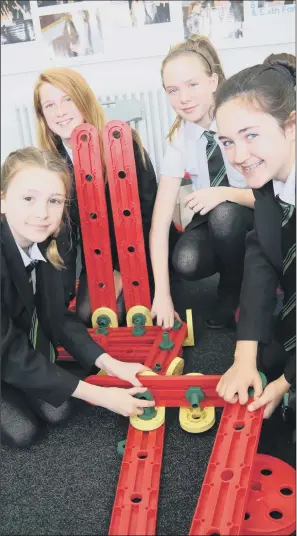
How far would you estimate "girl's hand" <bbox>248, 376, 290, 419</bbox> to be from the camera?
0.76m

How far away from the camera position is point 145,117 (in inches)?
43.6

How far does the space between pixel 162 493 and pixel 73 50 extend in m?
0.80

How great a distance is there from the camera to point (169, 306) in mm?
1077

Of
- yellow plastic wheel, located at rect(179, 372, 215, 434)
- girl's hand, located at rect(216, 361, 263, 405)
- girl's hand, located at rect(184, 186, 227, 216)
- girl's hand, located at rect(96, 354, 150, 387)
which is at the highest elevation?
girl's hand, located at rect(184, 186, 227, 216)

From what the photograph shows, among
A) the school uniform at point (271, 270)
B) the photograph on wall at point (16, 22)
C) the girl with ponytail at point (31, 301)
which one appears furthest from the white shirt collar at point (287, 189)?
the photograph on wall at point (16, 22)

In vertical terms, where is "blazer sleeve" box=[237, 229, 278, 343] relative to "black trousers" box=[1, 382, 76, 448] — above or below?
above

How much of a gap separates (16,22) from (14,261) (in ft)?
1.58

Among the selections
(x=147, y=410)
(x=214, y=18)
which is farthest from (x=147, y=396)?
(x=214, y=18)

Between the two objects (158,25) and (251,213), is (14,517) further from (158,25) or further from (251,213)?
(158,25)

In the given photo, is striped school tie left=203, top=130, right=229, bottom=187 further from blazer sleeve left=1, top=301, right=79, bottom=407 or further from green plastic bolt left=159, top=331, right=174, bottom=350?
blazer sleeve left=1, top=301, right=79, bottom=407

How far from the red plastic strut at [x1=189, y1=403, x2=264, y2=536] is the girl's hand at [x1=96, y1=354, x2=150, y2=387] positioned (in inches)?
6.0

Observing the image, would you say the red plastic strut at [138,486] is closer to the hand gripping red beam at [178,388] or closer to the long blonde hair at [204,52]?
the hand gripping red beam at [178,388]

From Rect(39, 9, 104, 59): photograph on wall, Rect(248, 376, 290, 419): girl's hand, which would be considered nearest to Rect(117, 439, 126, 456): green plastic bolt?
Rect(248, 376, 290, 419): girl's hand

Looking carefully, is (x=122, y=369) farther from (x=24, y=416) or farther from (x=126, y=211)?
(x=126, y=211)
